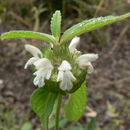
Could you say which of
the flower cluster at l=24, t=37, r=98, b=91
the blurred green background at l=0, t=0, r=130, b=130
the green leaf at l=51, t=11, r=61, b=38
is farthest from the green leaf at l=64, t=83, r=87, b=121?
the blurred green background at l=0, t=0, r=130, b=130

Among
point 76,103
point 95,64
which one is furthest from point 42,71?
point 95,64

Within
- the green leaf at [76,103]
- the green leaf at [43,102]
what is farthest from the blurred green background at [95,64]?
the green leaf at [43,102]

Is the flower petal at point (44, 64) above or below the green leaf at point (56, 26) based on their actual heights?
below

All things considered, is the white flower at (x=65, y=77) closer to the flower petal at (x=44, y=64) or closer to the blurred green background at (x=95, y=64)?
the flower petal at (x=44, y=64)

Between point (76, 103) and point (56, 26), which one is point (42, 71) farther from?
point (76, 103)

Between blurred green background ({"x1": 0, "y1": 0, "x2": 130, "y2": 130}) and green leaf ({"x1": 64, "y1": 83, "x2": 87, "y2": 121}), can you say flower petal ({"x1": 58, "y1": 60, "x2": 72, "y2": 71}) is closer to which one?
green leaf ({"x1": 64, "y1": 83, "x2": 87, "y2": 121})

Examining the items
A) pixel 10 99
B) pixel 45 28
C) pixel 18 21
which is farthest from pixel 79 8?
pixel 10 99
